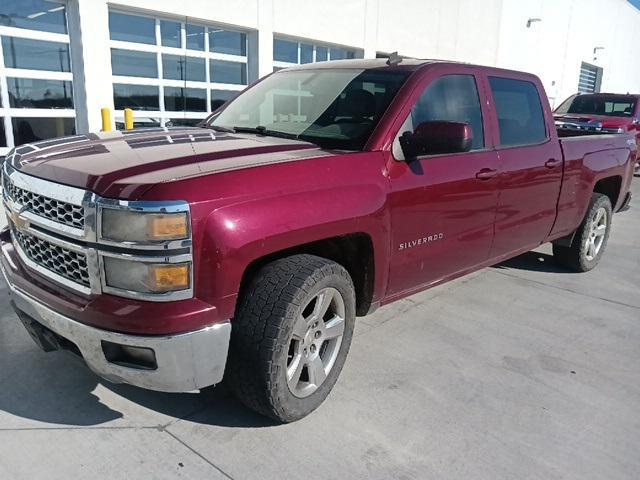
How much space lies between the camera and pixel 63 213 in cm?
247

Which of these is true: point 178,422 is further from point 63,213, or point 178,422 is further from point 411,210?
point 411,210

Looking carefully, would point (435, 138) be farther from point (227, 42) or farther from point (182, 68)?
point (227, 42)

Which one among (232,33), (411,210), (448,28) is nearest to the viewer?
(411,210)

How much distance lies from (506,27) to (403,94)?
19.5m

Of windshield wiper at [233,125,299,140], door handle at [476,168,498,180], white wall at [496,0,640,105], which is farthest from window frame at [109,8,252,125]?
white wall at [496,0,640,105]

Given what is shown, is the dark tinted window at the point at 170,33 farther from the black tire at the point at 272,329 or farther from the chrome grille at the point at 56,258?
the black tire at the point at 272,329

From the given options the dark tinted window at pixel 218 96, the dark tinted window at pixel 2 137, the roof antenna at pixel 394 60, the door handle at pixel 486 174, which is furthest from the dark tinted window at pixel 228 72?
the door handle at pixel 486 174

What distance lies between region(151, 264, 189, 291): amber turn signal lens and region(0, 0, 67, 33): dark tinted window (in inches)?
285

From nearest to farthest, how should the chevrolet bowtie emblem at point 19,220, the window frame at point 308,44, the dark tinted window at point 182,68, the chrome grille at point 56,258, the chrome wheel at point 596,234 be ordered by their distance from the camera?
the chrome grille at point 56,258 → the chevrolet bowtie emblem at point 19,220 → the chrome wheel at point 596,234 → the dark tinted window at point 182,68 → the window frame at point 308,44

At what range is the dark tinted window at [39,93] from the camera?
8031 mm

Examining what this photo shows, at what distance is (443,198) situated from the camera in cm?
348

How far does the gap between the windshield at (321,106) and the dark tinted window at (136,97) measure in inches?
223

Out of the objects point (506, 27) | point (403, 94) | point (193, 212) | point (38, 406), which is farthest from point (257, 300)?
Answer: point (506, 27)

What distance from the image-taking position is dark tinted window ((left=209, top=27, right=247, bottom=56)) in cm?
1048
